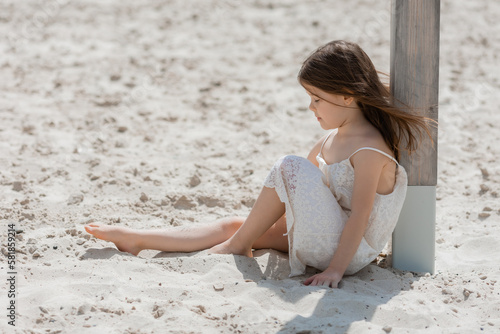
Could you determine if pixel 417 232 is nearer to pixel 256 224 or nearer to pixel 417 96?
pixel 417 96

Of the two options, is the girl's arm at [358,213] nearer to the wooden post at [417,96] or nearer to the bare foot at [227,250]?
the wooden post at [417,96]

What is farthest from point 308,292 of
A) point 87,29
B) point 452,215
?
point 87,29

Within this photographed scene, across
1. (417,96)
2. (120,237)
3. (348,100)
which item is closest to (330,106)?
(348,100)

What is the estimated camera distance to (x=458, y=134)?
4523 millimetres

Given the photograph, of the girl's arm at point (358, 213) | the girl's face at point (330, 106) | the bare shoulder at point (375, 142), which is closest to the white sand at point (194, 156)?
the girl's arm at point (358, 213)

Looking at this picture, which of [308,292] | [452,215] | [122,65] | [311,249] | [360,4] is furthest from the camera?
[360,4]

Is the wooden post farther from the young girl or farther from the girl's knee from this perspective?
the girl's knee

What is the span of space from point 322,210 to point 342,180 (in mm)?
184

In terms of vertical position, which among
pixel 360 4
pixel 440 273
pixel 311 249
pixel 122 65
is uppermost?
pixel 360 4

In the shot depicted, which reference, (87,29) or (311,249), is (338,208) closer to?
(311,249)

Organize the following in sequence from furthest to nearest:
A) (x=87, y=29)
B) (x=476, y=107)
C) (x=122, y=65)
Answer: (x=87, y=29) < (x=122, y=65) < (x=476, y=107)

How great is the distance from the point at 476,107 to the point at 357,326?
340cm

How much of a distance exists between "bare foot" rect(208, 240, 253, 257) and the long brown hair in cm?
80

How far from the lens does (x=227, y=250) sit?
2.75 meters
